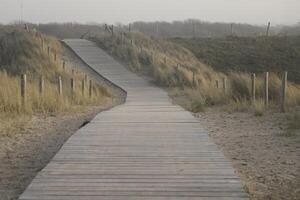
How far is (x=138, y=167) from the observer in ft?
22.0

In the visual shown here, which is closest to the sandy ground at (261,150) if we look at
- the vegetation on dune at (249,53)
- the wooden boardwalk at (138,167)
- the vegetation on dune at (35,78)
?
the wooden boardwalk at (138,167)

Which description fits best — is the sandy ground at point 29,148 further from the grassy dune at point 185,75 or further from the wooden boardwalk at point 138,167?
the grassy dune at point 185,75

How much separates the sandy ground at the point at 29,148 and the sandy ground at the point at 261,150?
2618 millimetres

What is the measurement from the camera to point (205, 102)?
16.5 m

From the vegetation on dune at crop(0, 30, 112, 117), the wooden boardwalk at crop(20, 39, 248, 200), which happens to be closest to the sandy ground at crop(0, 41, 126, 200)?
the wooden boardwalk at crop(20, 39, 248, 200)

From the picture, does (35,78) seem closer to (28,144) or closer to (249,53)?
(28,144)

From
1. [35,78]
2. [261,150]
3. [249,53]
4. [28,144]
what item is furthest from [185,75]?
[261,150]

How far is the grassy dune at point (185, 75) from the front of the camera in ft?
53.0

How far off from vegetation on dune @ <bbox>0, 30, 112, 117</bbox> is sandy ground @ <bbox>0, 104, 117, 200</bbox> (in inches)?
36.5

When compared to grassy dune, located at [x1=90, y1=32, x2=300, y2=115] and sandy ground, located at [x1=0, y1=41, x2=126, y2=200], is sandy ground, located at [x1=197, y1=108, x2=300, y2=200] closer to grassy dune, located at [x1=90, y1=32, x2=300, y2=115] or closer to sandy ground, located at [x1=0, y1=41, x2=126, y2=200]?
grassy dune, located at [x1=90, y1=32, x2=300, y2=115]

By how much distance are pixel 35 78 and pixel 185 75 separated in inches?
323

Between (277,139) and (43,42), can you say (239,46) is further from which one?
(277,139)

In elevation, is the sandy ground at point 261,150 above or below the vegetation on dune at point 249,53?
below

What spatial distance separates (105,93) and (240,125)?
11.6m
